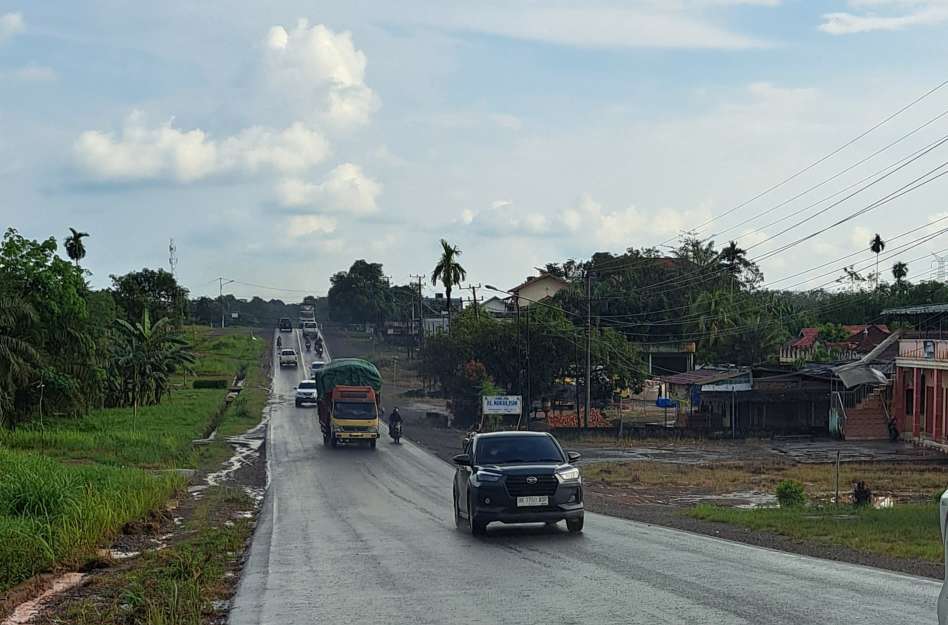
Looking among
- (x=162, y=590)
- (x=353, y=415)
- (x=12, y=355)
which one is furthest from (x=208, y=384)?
(x=162, y=590)

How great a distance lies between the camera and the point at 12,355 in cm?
4319

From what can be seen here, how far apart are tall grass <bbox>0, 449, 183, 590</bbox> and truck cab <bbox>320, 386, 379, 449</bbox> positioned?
19.9 meters

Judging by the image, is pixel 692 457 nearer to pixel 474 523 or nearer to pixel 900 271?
pixel 474 523

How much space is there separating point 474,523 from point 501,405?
37549 millimetres

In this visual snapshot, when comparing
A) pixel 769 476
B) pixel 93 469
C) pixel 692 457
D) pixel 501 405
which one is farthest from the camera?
pixel 501 405

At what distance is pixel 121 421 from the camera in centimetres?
5066

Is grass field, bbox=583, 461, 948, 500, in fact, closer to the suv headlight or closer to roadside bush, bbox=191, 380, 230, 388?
the suv headlight

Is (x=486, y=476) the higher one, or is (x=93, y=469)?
(x=486, y=476)

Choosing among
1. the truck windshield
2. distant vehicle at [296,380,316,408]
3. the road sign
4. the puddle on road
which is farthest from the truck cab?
the puddle on road

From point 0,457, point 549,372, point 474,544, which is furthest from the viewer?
point 549,372

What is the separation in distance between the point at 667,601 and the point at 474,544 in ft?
20.8

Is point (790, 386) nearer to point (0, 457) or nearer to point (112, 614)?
point (0, 457)

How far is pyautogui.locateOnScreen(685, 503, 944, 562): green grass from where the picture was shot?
16.3m

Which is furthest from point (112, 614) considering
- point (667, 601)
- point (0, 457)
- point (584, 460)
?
point (584, 460)
